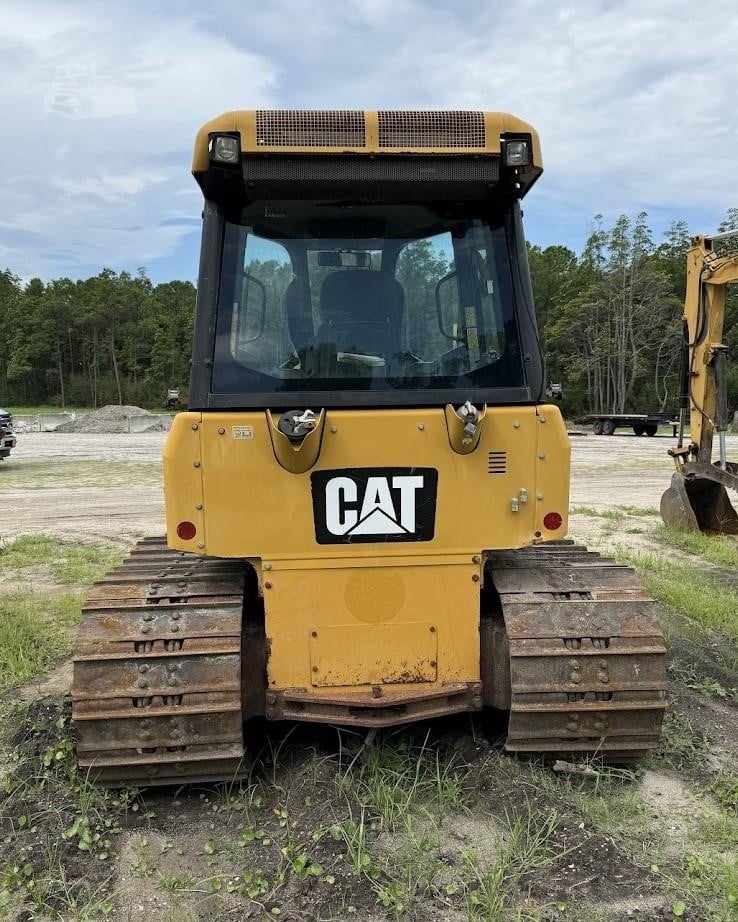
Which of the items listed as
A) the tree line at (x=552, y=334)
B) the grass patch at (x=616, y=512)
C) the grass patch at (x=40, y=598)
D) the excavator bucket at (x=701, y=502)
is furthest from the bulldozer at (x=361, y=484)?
the tree line at (x=552, y=334)

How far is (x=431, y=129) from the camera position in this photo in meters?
3.15

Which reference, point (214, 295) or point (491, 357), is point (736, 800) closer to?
point (491, 357)

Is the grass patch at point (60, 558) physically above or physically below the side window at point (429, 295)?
below

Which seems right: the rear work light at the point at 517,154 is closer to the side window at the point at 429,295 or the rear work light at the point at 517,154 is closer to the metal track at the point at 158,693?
the side window at the point at 429,295

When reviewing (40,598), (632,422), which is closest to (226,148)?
(40,598)

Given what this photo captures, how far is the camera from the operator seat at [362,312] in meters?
3.32

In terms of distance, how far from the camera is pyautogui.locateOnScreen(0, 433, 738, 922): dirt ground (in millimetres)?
2537

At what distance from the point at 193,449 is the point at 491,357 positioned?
1.34m

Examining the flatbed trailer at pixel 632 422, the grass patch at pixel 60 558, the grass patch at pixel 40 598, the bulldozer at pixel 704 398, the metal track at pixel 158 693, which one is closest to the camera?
the metal track at pixel 158 693

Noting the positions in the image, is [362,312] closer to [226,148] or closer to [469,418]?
[469,418]

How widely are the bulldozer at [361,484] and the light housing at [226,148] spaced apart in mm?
13

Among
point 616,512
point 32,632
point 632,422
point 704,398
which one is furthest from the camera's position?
point 632,422

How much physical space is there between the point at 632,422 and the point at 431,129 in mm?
31628

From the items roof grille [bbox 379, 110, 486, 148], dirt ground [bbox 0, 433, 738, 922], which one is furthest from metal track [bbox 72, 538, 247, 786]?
roof grille [bbox 379, 110, 486, 148]
